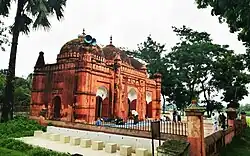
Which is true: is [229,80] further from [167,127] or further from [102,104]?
[167,127]

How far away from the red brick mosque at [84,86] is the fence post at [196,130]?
33.0ft

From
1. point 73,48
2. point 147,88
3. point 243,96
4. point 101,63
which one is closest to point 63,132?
point 101,63

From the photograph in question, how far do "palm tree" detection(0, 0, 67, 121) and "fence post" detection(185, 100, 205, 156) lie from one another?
41.0 feet

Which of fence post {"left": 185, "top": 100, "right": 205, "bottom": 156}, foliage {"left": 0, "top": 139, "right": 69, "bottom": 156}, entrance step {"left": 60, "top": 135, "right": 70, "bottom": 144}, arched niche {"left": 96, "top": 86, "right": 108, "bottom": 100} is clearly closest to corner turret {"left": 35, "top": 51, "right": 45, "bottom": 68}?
arched niche {"left": 96, "top": 86, "right": 108, "bottom": 100}

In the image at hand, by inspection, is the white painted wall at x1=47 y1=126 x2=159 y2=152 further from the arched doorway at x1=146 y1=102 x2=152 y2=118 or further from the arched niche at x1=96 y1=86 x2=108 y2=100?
the arched doorway at x1=146 y1=102 x2=152 y2=118

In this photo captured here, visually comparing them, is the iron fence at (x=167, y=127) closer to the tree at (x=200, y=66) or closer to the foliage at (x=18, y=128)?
the foliage at (x=18, y=128)

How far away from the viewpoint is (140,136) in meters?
11.6

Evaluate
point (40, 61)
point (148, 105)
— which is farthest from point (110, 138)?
point (148, 105)

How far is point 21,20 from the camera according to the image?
55.1 ft

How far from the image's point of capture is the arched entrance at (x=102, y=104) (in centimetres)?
1886

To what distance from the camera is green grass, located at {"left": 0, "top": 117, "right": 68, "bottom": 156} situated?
903 cm

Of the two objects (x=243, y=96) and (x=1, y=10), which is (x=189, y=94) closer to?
(x=243, y=96)

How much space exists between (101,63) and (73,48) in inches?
122

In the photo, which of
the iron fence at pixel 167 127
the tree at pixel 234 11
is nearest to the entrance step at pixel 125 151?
the iron fence at pixel 167 127
